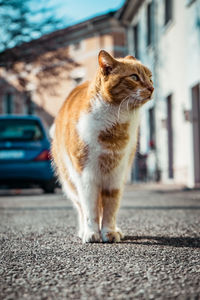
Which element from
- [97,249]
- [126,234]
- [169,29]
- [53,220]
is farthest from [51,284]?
[169,29]

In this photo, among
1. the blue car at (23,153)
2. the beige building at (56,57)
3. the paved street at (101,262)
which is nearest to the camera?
the paved street at (101,262)

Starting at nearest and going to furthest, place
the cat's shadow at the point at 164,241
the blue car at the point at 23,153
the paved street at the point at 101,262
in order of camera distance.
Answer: the paved street at the point at 101,262 < the cat's shadow at the point at 164,241 < the blue car at the point at 23,153

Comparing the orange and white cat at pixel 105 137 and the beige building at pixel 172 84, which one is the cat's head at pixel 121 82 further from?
the beige building at pixel 172 84

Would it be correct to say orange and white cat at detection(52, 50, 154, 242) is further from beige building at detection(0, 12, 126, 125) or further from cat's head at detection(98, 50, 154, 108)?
beige building at detection(0, 12, 126, 125)

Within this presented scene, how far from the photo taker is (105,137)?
338cm

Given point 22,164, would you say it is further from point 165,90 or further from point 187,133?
point 165,90

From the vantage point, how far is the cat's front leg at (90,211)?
341 centimetres

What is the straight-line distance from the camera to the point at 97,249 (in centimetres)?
311

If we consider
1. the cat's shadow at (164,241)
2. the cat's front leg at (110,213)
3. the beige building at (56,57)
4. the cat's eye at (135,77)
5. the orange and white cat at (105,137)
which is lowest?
the cat's shadow at (164,241)

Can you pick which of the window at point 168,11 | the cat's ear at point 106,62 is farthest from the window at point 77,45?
the cat's ear at point 106,62

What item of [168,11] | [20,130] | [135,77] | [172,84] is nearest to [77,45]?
[168,11]

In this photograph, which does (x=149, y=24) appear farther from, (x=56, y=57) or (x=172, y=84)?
(x=172, y=84)

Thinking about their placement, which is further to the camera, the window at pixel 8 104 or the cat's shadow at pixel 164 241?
the window at pixel 8 104

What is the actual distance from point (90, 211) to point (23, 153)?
5.87 meters
